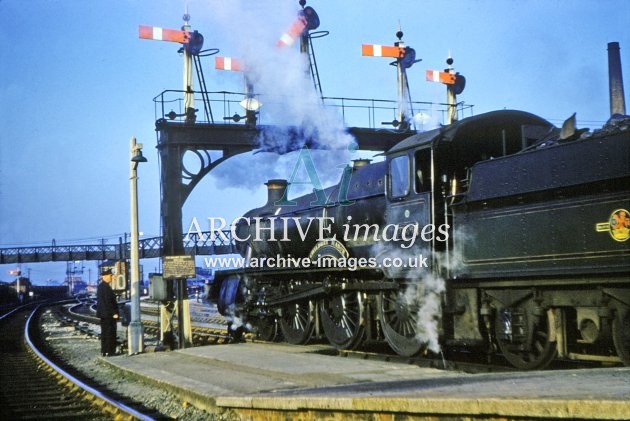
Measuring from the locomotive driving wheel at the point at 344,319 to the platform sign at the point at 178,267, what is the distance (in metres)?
3.19

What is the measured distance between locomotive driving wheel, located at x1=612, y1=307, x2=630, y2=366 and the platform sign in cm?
882

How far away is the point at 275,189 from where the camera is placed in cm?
1570

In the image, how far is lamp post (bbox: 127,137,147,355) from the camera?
43.3 feet

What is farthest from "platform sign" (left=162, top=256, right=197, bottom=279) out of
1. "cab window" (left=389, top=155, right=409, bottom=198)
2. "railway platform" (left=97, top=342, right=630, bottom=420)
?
"cab window" (left=389, top=155, right=409, bottom=198)

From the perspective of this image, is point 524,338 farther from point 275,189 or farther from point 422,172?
point 275,189

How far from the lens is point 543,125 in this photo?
32.3 ft

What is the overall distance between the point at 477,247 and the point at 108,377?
5.89m

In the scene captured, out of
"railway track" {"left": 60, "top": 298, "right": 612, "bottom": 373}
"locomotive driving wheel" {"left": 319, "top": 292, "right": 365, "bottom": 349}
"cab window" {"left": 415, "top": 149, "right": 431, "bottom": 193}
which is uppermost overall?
"cab window" {"left": 415, "top": 149, "right": 431, "bottom": 193}

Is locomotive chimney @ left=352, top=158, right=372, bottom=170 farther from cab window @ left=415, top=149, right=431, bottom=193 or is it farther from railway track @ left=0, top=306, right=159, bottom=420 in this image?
railway track @ left=0, top=306, right=159, bottom=420

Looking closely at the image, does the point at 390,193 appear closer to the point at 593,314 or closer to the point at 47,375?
the point at 593,314

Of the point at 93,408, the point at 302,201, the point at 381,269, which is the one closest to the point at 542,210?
the point at 381,269

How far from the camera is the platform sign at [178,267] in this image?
14.0m

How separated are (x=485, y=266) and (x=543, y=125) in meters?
2.45

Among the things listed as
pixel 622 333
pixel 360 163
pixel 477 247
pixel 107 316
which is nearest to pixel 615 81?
pixel 360 163
